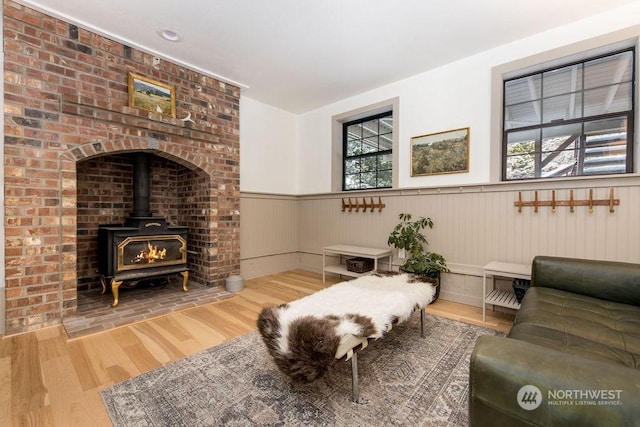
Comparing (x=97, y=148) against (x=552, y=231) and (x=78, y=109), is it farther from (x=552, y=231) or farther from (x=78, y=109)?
(x=552, y=231)

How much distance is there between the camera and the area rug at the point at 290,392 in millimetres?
1366

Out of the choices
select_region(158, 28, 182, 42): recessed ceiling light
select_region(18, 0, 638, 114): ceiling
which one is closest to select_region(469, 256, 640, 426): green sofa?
select_region(18, 0, 638, 114): ceiling

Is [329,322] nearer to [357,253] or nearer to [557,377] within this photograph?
[557,377]

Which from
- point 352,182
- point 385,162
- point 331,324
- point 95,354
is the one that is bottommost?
point 95,354

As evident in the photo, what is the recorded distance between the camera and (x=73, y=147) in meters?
2.50

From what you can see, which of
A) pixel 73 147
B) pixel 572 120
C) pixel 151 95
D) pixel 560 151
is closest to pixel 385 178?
pixel 560 151

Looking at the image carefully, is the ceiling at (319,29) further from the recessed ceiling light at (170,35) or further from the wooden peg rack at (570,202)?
the wooden peg rack at (570,202)

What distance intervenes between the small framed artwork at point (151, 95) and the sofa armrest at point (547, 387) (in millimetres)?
3443

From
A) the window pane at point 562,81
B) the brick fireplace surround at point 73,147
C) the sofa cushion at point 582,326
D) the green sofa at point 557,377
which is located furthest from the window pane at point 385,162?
the green sofa at point 557,377

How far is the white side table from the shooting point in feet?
7.84

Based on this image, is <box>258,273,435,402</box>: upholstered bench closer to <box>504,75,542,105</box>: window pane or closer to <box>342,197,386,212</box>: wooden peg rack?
<box>342,197,386,212</box>: wooden peg rack

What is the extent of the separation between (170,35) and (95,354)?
2797 mm

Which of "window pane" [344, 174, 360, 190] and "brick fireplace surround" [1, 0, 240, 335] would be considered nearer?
"brick fireplace surround" [1, 0, 240, 335]

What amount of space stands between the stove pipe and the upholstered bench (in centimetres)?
253
